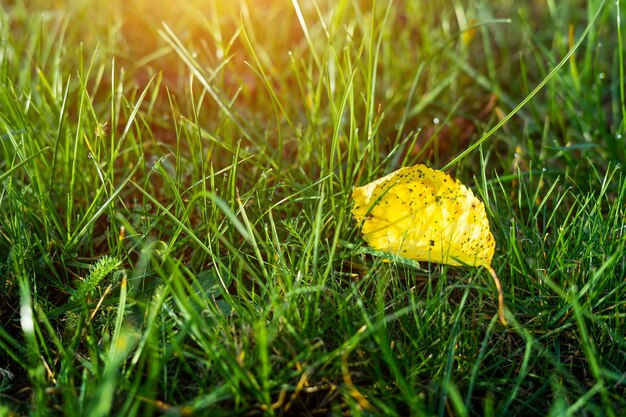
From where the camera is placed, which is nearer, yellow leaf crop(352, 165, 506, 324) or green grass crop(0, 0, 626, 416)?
green grass crop(0, 0, 626, 416)

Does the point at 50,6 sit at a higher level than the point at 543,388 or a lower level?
higher

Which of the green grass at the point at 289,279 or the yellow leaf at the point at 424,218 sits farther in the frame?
the yellow leaf at the point at 424,218

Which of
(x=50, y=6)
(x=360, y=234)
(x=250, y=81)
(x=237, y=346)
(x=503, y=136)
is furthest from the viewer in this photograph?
(x=50, y=6)

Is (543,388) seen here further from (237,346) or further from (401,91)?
(401,91)

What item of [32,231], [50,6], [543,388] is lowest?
[543,388]

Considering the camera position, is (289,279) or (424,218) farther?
(424,218)

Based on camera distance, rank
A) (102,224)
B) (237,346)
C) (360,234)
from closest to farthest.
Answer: (237,346)
(360,234)
(102,224)

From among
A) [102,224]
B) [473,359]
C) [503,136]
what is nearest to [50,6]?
[102,224]

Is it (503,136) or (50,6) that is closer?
(503,136)
